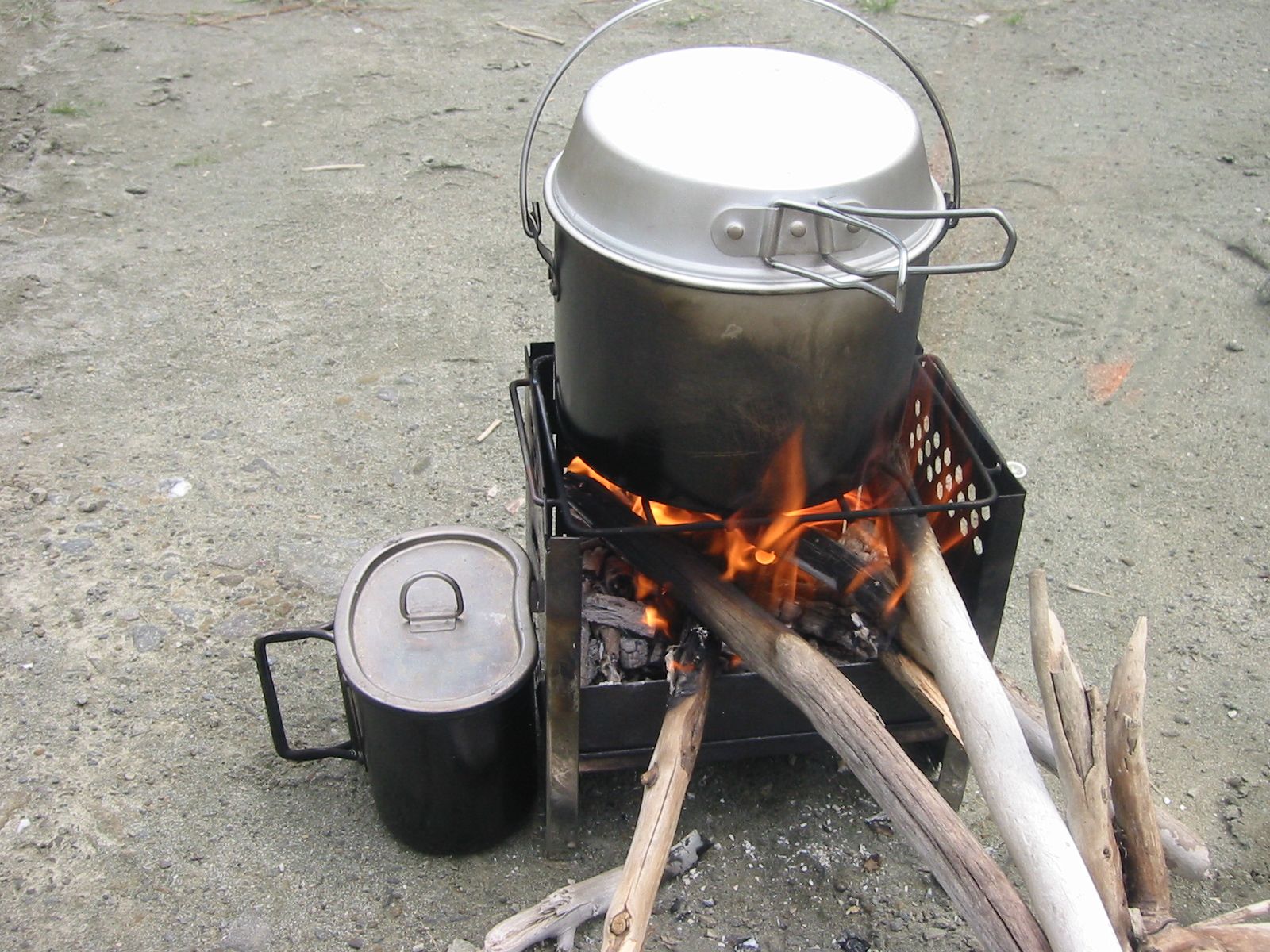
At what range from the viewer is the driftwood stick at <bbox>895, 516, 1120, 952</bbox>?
5.77 ft

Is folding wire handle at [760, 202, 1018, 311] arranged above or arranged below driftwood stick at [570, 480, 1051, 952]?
above

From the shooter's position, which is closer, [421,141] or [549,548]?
[549,548]

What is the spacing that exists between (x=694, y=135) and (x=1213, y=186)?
14.7 ft

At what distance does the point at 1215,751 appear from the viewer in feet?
9.59

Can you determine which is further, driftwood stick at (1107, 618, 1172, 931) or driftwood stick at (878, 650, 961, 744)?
driftwood stick at (878, 650, 961, 744)

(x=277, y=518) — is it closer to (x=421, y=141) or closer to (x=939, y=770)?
(x=939, y=770)

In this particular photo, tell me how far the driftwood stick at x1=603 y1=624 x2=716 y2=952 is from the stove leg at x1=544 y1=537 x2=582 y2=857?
21 centimetres

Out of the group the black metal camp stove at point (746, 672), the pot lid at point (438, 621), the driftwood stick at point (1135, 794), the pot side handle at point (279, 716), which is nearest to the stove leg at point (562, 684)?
the black metal camp stove at point (746, 672)

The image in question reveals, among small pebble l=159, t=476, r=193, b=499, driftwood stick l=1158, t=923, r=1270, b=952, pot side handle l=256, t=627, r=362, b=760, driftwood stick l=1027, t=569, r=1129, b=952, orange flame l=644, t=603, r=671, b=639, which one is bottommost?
small pebble l=159, t=476, r=193, b=499

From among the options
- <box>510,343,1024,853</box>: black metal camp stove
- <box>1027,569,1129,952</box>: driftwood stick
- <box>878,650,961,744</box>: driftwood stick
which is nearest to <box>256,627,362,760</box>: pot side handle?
<box>510,343,1024,853</box>: black metal camp stove

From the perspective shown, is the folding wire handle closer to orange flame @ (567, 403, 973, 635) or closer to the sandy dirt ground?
orange flame @ (567, 403, 973, 635)

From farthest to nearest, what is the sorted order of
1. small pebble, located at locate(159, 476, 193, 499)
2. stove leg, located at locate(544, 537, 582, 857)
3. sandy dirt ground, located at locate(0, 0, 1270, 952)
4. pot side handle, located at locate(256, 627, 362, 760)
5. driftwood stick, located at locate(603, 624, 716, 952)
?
small pebble, located at locate(159, 476, 193, 499)
sandy dirt ground, located at locate(0, 0, 1270, 952)
pot side handle, located at locate(256, 627, 362, 760)
stove leg, located at locate(544, 537, 582, 857)
driftwood stick, located at locate(603, 624, 716, 952)

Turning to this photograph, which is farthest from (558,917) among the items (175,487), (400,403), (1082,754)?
(400,403)

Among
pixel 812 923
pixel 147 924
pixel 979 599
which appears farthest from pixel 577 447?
pixel 147 924
